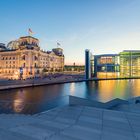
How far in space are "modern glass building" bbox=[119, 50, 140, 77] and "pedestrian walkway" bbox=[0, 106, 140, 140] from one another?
136940 mm

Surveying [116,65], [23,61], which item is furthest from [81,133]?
[116,65]

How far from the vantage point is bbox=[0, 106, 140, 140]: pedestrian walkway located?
8.93 m

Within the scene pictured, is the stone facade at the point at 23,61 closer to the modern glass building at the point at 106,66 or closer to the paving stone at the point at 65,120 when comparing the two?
the modern glass building at the point at 106,66

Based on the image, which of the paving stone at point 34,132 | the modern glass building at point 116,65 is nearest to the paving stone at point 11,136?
the paving stone at point 34,132

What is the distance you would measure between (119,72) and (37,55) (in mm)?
69322

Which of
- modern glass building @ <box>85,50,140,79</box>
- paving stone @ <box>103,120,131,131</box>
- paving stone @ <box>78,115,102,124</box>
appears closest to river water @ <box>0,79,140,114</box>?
paving stone @ <box>78,115,102,124</box>

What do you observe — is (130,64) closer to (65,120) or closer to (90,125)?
(65,120)

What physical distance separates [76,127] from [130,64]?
470 feet

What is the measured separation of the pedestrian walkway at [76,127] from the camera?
8.93 meters

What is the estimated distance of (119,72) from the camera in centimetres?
14212

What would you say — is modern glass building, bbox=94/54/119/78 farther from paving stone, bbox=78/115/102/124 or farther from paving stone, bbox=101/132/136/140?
paving stone, bbox=101/132/136/140

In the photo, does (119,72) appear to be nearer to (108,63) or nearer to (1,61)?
(108,63)

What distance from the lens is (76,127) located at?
1048 centimetres

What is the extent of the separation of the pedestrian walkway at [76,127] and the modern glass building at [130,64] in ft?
449
